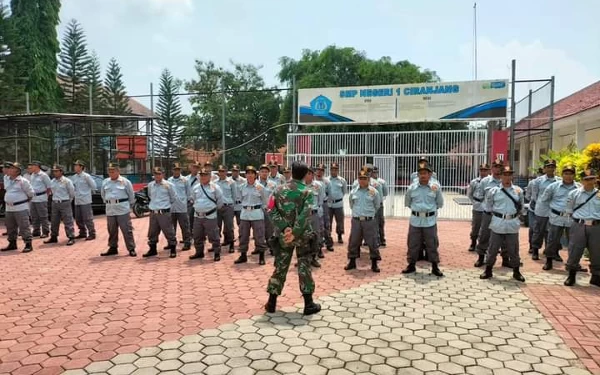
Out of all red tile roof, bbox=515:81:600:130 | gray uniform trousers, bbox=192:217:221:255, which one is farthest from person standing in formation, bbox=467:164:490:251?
red tile roof, bbox=515:81:600:130

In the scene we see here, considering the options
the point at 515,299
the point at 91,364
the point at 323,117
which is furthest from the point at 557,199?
the point at 323,117

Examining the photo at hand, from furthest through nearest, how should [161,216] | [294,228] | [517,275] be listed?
[161,216] → [517,275] → [294,228]

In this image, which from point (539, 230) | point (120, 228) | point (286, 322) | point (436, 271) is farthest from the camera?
point (120, 228)

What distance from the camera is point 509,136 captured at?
1344cm

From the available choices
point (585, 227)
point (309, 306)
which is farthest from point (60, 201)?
point (585, 227)

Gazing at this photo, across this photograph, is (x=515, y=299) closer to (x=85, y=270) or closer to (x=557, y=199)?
(x=557, y=199)

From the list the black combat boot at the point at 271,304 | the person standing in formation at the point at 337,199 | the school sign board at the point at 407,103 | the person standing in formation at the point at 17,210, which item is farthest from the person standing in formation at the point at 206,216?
the school sign board at the point at 407,103

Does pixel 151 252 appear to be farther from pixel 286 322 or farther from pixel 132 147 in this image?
pixel 132 147

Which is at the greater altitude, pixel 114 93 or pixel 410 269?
pixel 114 93

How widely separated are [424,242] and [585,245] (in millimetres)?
2100

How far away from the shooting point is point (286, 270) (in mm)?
4719

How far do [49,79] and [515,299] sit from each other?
101 feet

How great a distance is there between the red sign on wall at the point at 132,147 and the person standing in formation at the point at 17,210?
8343mm

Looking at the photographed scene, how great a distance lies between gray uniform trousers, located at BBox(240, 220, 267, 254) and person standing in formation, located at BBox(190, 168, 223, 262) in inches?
18.9
